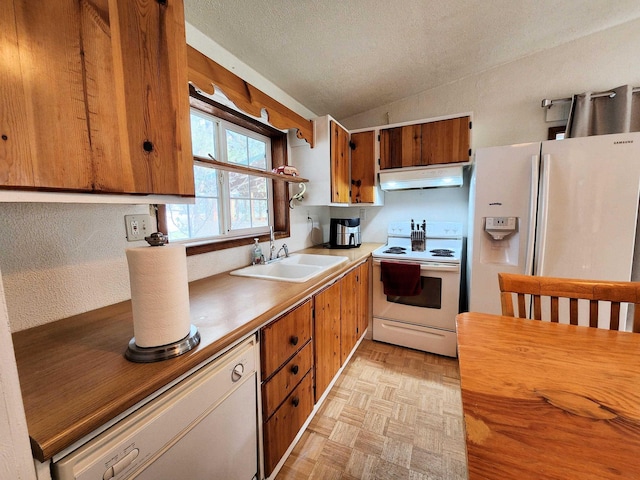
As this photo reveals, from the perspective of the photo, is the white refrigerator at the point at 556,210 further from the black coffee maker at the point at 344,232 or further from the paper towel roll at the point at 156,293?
the paper towel roll at the point at 156,293

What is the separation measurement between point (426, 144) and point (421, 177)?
297 millimetres

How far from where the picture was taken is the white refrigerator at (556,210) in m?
1.63

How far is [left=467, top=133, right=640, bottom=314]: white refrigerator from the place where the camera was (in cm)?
163

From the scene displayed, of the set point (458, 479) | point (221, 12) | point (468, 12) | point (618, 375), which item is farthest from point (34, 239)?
point (468, 12)

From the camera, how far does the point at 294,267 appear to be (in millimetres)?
1919

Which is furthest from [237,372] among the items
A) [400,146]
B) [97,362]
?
[400,146]

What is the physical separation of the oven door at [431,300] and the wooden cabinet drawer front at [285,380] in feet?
3.84

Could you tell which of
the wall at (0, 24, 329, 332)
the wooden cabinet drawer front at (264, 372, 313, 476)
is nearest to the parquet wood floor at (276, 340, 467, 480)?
the wooden cabinet drawer front at (264, 372, 313, 476)

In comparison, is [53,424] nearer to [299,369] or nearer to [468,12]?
[299,369]

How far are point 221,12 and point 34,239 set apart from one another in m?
1.31

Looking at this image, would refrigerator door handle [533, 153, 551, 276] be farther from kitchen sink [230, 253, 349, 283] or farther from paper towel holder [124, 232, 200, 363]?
paper towel holder [124, 232, 200, 363]

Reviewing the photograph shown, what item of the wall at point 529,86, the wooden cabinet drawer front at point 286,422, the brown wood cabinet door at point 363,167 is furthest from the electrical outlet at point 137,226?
the wall at point 529,86

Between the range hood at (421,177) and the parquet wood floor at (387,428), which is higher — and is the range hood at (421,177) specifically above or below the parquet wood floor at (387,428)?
above

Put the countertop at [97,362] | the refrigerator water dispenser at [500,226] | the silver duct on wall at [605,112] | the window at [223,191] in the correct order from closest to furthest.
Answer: the countertop at [97,362], the window at [223,191], the refrigerator water dispenser at [500,226], the silver duct on wall at [605,112]
